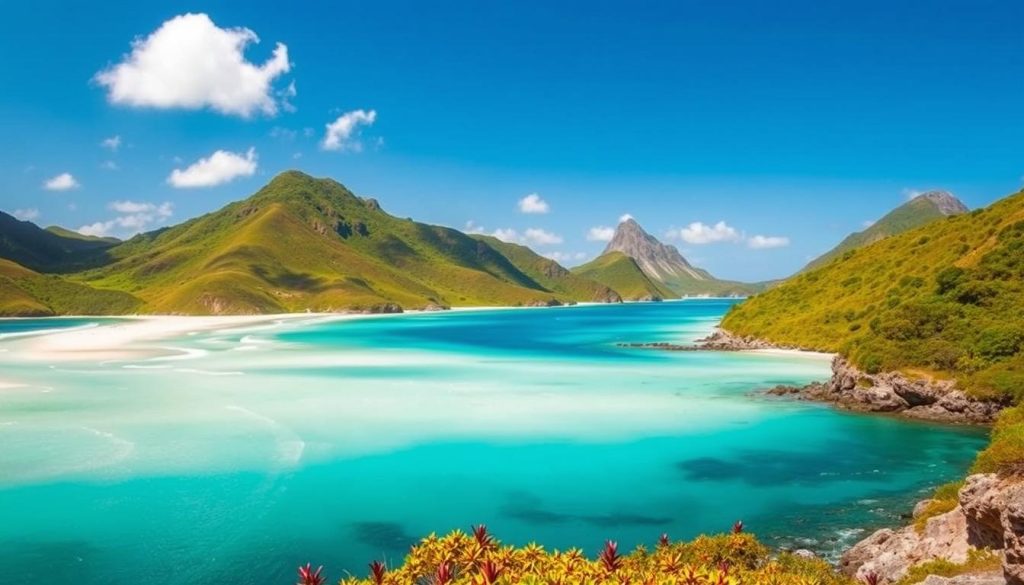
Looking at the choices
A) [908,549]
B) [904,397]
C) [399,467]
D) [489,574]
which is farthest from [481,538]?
[904,397]

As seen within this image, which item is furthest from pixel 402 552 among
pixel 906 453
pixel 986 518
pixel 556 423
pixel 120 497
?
pixel 906 453

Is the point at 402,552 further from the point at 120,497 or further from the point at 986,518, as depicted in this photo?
the point at 986,518

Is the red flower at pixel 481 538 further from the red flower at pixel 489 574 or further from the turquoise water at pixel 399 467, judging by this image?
the turquoise water at pixel 399 467

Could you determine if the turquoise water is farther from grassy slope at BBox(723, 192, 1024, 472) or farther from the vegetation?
grassy slope at BBox(723, 192, 1024, 472)

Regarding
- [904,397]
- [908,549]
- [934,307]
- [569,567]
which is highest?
[934,307]

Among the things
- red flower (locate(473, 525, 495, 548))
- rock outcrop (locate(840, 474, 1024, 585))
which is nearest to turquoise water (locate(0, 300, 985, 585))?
rock outcrop (locate(840, 474, 1024, 585))

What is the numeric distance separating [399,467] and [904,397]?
3946 centimetres

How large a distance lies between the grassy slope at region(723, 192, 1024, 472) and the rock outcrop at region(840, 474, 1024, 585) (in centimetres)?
115

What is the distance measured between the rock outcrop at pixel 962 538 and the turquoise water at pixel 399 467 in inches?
82.0

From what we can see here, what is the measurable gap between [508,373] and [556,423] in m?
29.8

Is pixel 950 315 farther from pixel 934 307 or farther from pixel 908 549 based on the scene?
pixel 908 549

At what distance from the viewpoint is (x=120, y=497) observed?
2969 centimetres

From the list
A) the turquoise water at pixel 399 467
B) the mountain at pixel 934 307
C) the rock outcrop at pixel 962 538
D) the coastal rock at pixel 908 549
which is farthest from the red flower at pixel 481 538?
the mountain at pixel 934 307

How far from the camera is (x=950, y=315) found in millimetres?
55719
